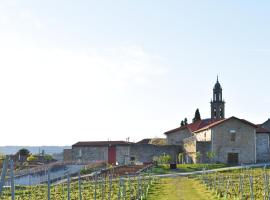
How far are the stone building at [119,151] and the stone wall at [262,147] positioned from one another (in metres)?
8.63

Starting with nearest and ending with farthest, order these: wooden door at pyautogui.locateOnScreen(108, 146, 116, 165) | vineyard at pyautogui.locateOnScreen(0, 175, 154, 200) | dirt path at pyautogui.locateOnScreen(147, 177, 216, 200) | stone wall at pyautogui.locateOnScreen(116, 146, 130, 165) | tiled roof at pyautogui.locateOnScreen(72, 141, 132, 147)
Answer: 1. vineyard at pyautogui.locateOnScreen(0, 175, 154, 200)
2. dirt path at pyautogui.locateOnScreen(147, 177, 216, 200)
3. stone wall at pyautogui.locateOnScreen(116, 146, 130, 165)
4. wooden door at pyautogui.locateOnScreen(108, 146, 116, 165)
5. tiled roof at pyautogui.locateOnScreen(72, 141, 132, 147)

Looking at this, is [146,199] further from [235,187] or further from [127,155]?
[127,155]

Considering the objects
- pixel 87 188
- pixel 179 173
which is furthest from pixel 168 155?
pixel 87 188

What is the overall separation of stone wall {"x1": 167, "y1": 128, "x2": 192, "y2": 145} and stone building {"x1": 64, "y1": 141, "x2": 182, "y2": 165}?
5.87m

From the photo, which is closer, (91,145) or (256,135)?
(256,135)

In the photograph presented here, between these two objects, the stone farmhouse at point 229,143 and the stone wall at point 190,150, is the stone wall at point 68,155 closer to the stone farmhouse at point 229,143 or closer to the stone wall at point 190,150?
the stone wall at point 190,150

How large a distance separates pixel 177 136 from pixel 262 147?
42.7 feet

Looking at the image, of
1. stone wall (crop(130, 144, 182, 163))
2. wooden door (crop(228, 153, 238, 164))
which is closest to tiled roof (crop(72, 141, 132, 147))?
stone wall (crop(130, 144, 182, 163))

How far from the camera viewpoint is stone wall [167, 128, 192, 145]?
228 ft

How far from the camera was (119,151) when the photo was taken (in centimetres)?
6494

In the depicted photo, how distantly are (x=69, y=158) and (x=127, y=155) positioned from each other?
7.31 metres

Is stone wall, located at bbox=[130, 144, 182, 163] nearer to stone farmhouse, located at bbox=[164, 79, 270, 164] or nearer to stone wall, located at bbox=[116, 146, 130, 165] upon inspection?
stone wall, located at bbox=[116, 146, 130, 165]

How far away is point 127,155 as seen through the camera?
209 feet

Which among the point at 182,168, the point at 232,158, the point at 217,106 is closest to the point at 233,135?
the point at 232,158
